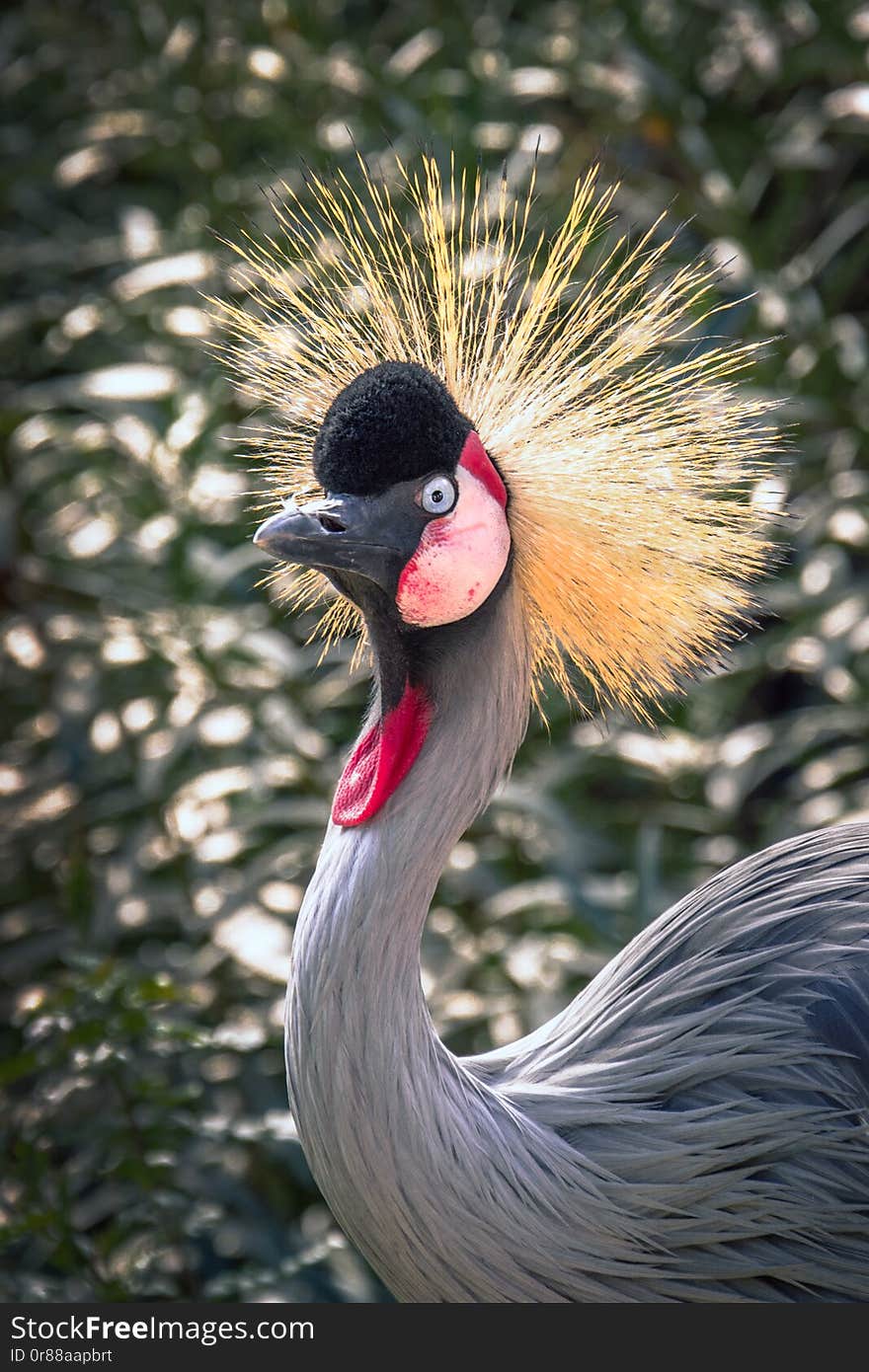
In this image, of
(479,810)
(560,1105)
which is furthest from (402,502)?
(560,1105)

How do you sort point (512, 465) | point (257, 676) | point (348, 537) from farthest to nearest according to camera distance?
point (257, 676) → point (512, 465) → point (348, 537)

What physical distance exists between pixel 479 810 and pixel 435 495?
234 mm

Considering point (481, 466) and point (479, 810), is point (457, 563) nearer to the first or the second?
point (481, 466)

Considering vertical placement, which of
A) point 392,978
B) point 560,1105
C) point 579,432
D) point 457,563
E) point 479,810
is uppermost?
point 579,432

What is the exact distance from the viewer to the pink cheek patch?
3.45ft

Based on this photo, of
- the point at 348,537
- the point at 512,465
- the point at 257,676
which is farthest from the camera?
the point at 257,676

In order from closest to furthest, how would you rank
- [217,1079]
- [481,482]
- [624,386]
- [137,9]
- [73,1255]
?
1. [481,482]
2. [624,386]
3. [73,1255]
4. [217,1079]
5. [137,9]

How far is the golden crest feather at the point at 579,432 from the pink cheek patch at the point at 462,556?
48 millimetres

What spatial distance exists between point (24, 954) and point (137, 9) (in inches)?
78.6

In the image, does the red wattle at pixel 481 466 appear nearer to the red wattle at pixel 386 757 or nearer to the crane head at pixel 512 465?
the crane head at pixel 512 465

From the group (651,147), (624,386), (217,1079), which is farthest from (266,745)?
(651,147)

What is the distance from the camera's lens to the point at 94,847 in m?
2.23

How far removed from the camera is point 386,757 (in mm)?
1100

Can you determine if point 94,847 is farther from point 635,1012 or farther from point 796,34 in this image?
point 796,34
